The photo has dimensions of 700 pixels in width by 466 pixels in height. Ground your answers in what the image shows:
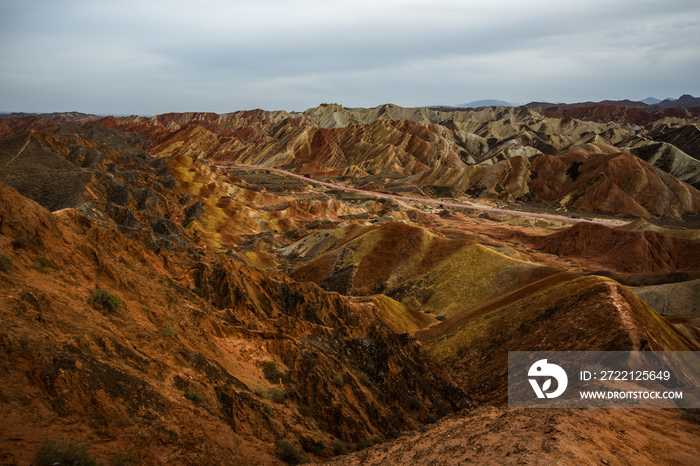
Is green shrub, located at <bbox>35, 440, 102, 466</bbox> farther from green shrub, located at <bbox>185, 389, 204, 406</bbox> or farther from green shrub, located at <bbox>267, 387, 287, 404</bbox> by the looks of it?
green shrub, located at <bbox>267, 387, 287, 404</bbox>

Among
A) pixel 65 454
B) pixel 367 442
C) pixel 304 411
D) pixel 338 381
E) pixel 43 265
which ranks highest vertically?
pixel 43 265

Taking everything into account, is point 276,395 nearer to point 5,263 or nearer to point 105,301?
point 105,301

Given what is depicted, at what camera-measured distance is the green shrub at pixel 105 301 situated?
39.0 ft

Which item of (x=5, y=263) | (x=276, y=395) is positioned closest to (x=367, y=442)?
(x=276, y=395)

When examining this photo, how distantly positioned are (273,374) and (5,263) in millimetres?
8381

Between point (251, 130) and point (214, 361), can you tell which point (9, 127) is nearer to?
point (251, 130)

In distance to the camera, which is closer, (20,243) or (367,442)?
(20,243)

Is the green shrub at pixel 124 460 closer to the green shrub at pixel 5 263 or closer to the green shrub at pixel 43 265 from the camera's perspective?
the green shrub at pixel 5 263

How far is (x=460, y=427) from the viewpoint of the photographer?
1239cm

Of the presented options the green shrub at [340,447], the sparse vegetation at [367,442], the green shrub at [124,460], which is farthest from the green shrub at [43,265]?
the sparse vegetation at [367,442]

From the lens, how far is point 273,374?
575 inches

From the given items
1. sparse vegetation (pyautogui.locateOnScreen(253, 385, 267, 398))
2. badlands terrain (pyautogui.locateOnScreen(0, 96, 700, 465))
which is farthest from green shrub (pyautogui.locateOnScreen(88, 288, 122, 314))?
sparse vegetation (pyautogui.locateOnScreen(253, 385, 267, 398))

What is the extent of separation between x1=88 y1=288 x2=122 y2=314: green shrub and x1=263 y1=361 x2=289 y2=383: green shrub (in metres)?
5.22

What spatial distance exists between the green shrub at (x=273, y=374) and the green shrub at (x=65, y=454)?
22.9ft
